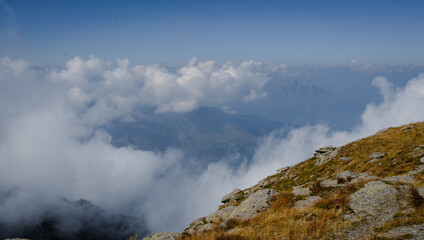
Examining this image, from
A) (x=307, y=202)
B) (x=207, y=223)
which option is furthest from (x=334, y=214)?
(x=207, y=223)

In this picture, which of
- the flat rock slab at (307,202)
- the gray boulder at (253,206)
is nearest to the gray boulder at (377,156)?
the flat rock slab at (307,202)

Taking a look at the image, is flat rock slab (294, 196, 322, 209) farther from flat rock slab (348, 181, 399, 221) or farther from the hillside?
flat rock slab (348, 181, 399, 221)

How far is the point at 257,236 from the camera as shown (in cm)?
1121

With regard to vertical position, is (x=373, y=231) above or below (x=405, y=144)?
below

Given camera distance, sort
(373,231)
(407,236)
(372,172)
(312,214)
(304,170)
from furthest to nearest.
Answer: (304,170)
(372,172)
(312,214)
(373,231)
(407,236)

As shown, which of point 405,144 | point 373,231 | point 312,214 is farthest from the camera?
point 405,144

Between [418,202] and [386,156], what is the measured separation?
19.9m

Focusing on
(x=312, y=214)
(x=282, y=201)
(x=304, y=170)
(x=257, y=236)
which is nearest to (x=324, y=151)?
(x=304, y=170)

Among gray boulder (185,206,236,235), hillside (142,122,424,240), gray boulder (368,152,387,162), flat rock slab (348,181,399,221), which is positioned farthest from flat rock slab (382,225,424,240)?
gray boulder (368,152,387,162)

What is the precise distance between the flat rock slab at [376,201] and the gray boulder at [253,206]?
234 inches

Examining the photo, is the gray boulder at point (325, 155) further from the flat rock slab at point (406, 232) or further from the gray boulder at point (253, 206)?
the flat rock slab at point (406, 232)

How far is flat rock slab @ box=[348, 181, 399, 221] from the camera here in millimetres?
11703

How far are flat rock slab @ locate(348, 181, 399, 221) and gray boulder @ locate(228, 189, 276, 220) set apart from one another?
5954mm

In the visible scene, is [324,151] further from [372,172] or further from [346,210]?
[346,210]
